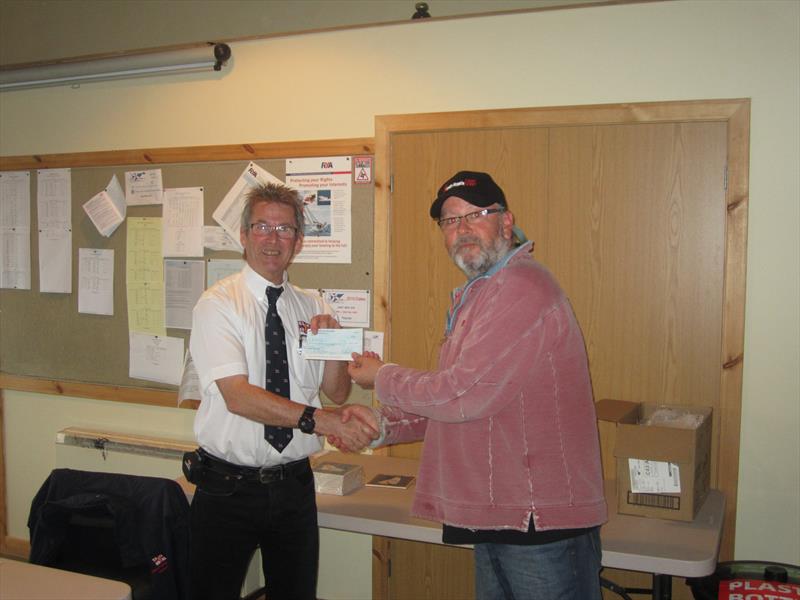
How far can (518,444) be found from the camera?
1600 mm

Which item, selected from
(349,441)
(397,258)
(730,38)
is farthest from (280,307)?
(730,38)

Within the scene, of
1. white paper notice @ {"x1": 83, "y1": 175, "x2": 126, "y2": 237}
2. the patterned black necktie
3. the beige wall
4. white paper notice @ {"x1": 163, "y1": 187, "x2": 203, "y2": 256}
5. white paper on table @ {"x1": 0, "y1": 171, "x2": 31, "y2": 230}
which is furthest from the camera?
white paper on table @ {"x1": 0, "y1": 171, "x2": 31, "y2": 230}

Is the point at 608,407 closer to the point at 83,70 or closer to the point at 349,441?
the point at 349,441

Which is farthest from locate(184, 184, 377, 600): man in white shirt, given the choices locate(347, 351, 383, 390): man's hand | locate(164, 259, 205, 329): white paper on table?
locate(164, 259, 205, 329): white paper on table

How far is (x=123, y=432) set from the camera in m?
3.44

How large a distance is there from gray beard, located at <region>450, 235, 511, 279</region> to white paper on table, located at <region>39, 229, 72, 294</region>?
2492 millimetres

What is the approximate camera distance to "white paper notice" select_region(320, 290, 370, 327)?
2967mm

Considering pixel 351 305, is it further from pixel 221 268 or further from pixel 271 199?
pixel 271 199

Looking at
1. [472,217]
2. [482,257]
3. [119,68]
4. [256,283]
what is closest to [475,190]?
[472,217]

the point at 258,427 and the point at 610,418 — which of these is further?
the point at 610,418

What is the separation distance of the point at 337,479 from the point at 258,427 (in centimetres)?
55

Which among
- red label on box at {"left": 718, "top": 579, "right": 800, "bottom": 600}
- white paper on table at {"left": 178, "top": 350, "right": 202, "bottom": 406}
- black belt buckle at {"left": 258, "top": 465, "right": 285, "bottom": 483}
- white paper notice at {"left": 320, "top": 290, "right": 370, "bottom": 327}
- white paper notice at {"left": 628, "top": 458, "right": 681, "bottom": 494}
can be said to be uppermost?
white paper notice at {"left": 320, "top": 290, "right": 370, "bottom": 327}

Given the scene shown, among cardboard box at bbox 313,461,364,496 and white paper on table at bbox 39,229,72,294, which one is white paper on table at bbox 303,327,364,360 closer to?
cardboard box at bbox 313,461,364,496

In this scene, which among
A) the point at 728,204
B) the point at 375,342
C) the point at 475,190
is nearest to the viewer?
the point at 475,190
